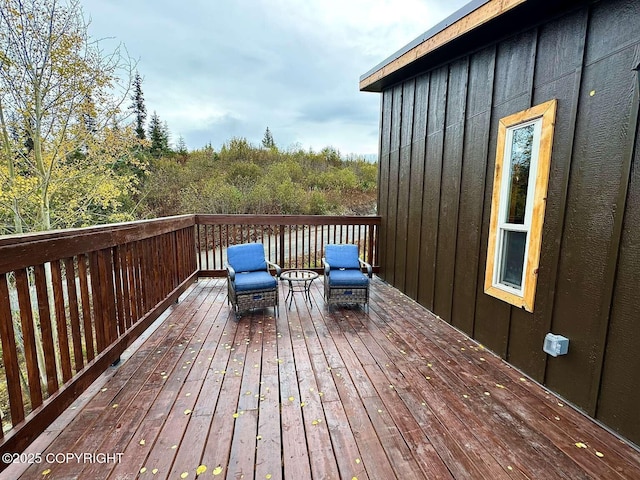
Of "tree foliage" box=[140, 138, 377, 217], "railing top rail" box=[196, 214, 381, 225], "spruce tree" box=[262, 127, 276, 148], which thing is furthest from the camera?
"spruce tree" box=[262, 127, 276, 148]

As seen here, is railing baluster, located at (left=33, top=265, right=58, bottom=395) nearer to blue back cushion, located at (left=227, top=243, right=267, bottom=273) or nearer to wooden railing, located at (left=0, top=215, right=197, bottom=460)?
wooden railing, located at (left=0, top=215, right=197, bottom=460)

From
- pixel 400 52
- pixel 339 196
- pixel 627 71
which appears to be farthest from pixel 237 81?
A: pixel 627 71

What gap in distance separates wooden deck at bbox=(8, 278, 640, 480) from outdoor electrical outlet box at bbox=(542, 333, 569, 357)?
13.3 inches

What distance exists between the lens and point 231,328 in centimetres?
341

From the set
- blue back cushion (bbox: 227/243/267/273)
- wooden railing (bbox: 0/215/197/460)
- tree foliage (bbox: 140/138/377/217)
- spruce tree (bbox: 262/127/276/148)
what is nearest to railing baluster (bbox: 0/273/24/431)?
wooden railing (bbox: 0/215/197/460)

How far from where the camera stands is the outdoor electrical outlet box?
2141 millimetres

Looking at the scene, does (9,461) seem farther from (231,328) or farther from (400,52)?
(400,52)

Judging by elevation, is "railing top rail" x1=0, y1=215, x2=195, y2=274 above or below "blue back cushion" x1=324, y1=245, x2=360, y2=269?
above

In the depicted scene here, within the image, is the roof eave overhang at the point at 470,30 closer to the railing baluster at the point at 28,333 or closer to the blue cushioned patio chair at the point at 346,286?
the blue cushioned patio chair at the point at 346,286

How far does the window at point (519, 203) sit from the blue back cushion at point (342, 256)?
1860 mm

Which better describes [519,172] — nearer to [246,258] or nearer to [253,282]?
[253,282]

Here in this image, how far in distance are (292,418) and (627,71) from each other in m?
2.98

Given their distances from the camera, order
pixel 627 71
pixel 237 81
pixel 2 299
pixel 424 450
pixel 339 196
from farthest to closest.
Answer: pixel 339 196
pixel 237 81
pixel 627 71
pixel 424 450
pixel 2 299

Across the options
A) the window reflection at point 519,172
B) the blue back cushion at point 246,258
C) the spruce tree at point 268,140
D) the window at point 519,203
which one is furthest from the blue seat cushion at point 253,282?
the spruce tree at point 268,140
